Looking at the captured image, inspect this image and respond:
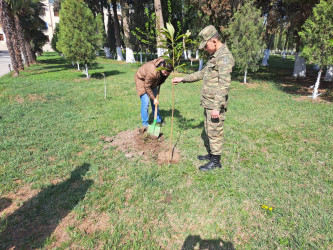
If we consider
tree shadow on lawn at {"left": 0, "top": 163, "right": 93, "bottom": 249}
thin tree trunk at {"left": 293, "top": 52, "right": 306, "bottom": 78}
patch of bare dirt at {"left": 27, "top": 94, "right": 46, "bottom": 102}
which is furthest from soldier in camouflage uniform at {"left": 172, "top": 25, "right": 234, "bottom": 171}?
thin tree trunk at {"left": 293, "top": 52, "right": 306, "bottom": 78}

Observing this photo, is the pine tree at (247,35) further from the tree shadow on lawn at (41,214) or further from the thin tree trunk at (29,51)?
the thin tree trunk at (29,51)

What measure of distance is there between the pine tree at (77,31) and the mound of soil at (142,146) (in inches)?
338

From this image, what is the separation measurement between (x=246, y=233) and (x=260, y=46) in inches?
431

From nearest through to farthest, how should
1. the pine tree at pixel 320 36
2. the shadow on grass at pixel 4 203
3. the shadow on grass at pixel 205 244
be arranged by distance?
the shadow on grass at pixel 205 244 → the shadow on grass at pixel 4 203 → the pine tree at pixel 320 36

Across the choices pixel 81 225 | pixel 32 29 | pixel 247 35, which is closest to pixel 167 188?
pixel 81 225

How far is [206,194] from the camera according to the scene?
118 inches

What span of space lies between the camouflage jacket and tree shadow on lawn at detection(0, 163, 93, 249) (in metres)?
2.39

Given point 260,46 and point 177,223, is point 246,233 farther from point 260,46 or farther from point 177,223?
point 260,46

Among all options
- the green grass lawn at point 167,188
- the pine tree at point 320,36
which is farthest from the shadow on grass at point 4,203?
the pine tree at point 320,36

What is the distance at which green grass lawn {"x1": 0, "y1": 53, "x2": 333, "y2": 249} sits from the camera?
2.34 metres

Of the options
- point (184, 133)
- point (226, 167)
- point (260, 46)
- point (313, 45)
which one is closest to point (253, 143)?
point (226, 167)

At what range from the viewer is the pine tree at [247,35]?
413 inches

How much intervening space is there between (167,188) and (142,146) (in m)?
1.42

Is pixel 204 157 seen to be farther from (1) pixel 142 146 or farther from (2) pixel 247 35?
(2) pixel 247 35
